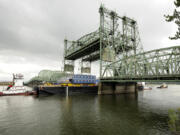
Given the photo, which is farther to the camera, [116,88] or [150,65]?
[116,88]

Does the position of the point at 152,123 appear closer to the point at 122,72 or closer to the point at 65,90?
the point at 122,72

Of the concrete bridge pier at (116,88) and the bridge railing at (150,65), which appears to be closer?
the bridge railing at (150,65)

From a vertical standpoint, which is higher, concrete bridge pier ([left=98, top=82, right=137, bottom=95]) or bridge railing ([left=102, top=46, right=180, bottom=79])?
bridge railing ([left=102, top=46, right=180, bottom=79])

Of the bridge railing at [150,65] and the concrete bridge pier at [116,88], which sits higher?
the bridge railing at [150,65]

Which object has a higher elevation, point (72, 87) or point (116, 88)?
point (72, 87)

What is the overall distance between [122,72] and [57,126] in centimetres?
3111

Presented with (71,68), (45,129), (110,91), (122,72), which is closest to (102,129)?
(45,129)

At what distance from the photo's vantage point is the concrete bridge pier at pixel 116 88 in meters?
43.9

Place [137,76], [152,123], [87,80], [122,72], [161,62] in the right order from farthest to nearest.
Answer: [87,80] < [122,72] < [137,76] < [161,62] < [152,123]

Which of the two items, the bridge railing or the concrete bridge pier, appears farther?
the concrete bridge pier

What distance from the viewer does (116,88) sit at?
4697 cm

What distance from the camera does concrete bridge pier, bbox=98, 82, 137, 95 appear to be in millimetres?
43862

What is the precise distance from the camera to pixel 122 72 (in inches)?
1506

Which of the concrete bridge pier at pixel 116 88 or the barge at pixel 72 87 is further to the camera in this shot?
the concrete bridge pier at pixel 116 88
